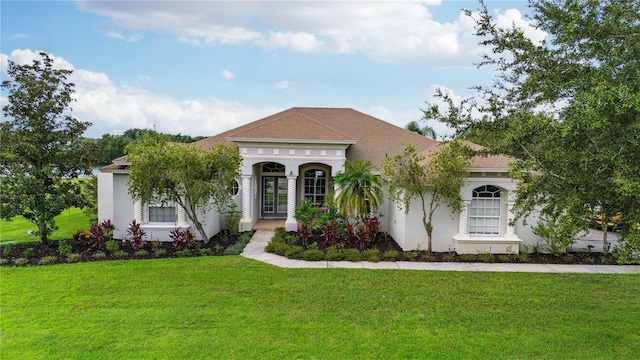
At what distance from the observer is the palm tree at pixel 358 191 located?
1563 centimetres

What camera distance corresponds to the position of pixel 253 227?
18391 millimetres

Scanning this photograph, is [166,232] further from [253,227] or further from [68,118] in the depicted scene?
[68,118]

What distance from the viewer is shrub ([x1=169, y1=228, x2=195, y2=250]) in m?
14.1

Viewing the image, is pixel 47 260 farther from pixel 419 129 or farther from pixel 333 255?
pixel 419 129

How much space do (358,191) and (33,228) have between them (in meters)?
16.7

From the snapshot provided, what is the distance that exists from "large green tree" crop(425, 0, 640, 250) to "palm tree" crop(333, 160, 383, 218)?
8239 mm

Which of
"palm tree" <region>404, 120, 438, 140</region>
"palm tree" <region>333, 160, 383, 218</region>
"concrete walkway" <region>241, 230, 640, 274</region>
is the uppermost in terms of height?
"palm tree" <region>404, 120, 438, 140</region>

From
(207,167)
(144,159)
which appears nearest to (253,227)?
(207,167)

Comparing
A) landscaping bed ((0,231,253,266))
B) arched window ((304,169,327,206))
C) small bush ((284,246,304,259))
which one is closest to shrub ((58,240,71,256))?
landscaping bed ((0,231,253,266))

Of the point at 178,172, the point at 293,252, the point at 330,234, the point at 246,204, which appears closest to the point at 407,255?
the point at 330,234

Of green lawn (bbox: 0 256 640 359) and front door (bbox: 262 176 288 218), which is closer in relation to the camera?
green lawn (bbox: 0 256 640 359)

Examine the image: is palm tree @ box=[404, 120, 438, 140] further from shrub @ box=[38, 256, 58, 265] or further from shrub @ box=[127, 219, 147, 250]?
shrub @ box=[38, 256, 58, 265]

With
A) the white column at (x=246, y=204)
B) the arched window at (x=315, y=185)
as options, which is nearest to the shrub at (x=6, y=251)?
the white column at (x=246, y=204)

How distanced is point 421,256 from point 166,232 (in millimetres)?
10089
